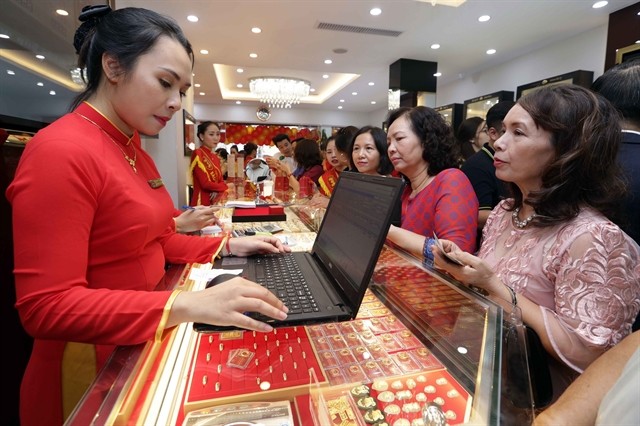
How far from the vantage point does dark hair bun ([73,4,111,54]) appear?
861mm

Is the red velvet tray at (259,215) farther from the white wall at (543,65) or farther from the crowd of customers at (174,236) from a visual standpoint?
the white wall at (543,65)

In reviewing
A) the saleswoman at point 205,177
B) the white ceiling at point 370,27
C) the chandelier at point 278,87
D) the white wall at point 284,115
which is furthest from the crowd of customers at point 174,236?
the white wall at point 284,115

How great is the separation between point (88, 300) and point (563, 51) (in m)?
6.75

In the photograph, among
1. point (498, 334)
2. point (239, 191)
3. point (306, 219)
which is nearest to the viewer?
point (498, 334)

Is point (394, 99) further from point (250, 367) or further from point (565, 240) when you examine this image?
point (250, 367)

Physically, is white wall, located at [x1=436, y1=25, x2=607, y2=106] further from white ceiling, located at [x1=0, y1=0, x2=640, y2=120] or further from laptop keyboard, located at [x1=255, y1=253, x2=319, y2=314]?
laptop keyboard, located at [x1=255, y1=253, x2=319, y2=314]

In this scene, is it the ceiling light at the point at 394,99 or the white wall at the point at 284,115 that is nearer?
the ceiling light at the point at 394,99

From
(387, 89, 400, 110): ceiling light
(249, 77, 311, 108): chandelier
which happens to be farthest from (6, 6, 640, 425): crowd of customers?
(249, 77, 311, 108): chandelier

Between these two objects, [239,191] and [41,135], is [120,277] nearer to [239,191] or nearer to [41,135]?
[41,135]

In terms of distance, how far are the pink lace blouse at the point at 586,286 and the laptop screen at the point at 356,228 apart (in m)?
0.56

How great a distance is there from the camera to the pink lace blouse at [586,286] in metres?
0.85

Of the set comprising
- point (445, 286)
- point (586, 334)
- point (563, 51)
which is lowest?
point (586, 334)

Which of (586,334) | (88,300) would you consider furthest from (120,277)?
(586,334)

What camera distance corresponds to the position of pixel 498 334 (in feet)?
2.02
